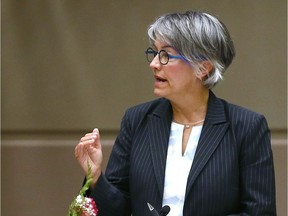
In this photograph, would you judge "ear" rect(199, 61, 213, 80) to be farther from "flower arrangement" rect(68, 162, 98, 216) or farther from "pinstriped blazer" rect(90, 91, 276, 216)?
"flower arrangement" rect(68, 162, 98, 216)

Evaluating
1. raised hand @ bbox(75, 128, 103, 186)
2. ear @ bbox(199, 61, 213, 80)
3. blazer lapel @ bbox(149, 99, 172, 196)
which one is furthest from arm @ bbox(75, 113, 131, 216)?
ear @ bbox(199, 61, 213, 80)

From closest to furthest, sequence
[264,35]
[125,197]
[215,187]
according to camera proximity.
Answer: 1. [215,187]
2. [125,197]
3. [264,35]

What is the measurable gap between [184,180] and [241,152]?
0.81 feet

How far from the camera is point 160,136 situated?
306 centimetres

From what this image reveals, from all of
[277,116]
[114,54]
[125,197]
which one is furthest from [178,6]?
[125,197]

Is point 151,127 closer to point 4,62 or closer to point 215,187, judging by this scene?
point 215,187

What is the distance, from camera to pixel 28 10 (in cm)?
467

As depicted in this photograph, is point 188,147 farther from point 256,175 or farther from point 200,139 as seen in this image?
point 256,175

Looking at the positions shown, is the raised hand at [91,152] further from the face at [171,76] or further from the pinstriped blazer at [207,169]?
the face at [171,76]

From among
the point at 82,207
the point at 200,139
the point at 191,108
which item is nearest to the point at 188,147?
the point at 200,139

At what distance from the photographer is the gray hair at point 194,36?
2.97 meters

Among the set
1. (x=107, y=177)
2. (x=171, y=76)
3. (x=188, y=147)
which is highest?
(x=171, y=76)

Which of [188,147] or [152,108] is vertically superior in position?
[152,108]

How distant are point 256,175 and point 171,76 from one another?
0.51 metres
